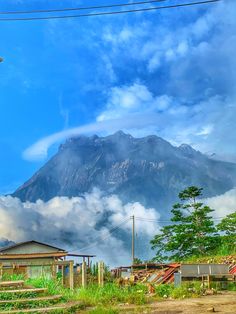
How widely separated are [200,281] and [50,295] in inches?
429

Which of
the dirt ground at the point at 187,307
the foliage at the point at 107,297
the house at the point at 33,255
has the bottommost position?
→ the dirt ground at the point at 187,307

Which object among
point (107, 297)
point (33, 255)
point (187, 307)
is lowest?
point (187, 307)

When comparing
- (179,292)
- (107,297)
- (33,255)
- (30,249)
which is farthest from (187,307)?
(30,249)

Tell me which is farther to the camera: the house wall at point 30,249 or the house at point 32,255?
the house wall at point 30,249

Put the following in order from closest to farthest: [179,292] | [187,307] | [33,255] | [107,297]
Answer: [187,307], [107,297], [179,292], [33,255]

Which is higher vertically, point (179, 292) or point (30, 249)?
point (30, 249)

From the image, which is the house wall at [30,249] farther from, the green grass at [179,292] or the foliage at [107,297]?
the foliage at [107,297]

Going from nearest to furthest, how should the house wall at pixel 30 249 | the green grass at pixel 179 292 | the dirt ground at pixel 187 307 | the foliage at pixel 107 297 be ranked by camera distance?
the dirt ground at pixel 187 307 → the foliage at pixel 107 297 → the green grass at pixel 179 292 → the house wall at pixel 30 249

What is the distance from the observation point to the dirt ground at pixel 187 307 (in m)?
15.0

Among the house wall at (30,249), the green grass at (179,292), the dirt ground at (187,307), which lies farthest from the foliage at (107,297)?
the house wall at (30,249)

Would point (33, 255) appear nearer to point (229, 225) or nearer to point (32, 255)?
point (32, 255)

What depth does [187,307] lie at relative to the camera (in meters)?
16.1

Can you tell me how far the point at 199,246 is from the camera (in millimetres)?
46344

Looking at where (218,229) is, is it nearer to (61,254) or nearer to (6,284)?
(61,254)
